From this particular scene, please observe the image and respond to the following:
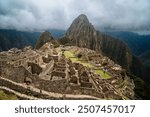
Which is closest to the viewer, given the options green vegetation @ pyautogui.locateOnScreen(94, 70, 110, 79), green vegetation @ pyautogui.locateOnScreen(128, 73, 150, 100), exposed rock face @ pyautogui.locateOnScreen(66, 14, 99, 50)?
green vegetation @ pyautogui.locateOnScreen(128, 73, 150, 100)

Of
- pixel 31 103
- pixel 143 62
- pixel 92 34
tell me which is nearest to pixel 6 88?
pixel 31 103

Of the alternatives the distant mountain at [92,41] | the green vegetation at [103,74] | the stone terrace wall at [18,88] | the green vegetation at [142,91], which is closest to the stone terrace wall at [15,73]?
the stone terrace wall at [18,88]

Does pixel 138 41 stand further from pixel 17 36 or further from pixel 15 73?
pixel 15 73

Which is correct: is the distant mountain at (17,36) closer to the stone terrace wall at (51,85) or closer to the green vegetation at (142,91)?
the stone terrace wall at (51,85)

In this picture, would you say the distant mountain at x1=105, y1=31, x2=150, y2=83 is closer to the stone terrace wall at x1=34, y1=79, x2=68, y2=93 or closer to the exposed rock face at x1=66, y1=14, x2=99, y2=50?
the stone terrace wall at x1=34, y1=79, x2=68, y2=93

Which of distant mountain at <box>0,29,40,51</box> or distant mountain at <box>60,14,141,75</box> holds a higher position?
distant mountain at <box>0,29,40,51</box>

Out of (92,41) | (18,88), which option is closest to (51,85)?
(18,88)

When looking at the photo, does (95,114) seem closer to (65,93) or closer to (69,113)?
(69,113)

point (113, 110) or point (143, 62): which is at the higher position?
point (113, 110)

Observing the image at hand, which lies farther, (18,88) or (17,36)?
(17,36)

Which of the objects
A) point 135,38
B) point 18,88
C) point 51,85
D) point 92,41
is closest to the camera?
point 18,88

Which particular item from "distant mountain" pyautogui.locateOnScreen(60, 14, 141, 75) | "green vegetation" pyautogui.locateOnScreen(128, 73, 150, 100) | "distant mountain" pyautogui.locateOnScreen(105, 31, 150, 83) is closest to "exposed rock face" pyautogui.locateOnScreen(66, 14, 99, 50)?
"distant mountain" pyautogui.locateOnScreen(60, 14, 141, 75)
